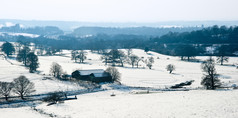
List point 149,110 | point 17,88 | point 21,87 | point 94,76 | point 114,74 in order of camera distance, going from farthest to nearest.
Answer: point 114,74
point 94,76
point 21,87
point 17,88
point 149,110

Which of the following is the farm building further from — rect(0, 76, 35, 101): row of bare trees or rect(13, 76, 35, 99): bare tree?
rect(13, 76, 35, 99): bare tree

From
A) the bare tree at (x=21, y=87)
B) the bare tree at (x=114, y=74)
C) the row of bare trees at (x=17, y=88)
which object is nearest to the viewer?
the row of bare trees at (x=17, y=88)

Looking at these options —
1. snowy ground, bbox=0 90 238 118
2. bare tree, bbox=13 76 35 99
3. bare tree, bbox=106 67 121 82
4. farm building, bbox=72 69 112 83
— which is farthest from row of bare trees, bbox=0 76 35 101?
bare tree, bbox=106 67 121 82

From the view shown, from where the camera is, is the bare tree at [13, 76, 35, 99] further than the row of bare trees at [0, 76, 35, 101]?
Yes

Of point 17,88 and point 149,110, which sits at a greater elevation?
point 17,88

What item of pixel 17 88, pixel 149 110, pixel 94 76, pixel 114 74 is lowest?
pixel 149 110

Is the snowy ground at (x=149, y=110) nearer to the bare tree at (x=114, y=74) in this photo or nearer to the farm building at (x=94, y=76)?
the farm building at (x=94, y=76)

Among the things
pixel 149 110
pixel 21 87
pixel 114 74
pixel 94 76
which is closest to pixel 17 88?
pixel 21 87

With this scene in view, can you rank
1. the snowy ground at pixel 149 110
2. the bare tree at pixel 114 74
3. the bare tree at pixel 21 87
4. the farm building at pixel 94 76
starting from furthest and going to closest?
the bare tree at pixel 114 74
the farm building at pixel 94 76
the bare tree at pixel 21 87
the snowy ground at pixel 149 110

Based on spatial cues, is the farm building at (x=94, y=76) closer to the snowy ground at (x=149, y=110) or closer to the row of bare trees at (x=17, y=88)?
the row of bare trees at (x=17, y=88)

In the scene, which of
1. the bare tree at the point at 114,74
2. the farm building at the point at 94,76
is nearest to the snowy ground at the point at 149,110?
the farm building at the point at 94,76

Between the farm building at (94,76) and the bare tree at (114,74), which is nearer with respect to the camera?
the farm building at (94,76)

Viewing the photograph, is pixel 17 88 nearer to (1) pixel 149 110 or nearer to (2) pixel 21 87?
(2) pixel 21 87

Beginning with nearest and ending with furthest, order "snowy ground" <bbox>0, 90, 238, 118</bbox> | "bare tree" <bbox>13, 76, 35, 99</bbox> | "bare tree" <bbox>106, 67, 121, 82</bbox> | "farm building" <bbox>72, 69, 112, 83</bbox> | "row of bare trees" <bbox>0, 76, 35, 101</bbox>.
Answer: "snowy ground" <bbox>0, 90, 238, 118</bbox> < "row of bare trees" <bbox>0, 76, 35, 101</bbox> < "bare tree" <bbox>13, 76, 35, 99</bbox> < "farm building" <bbox>72, 69, 112, 83</bbox> < "bare tree" <bbox>106, 67, 121, 82</bbox>
